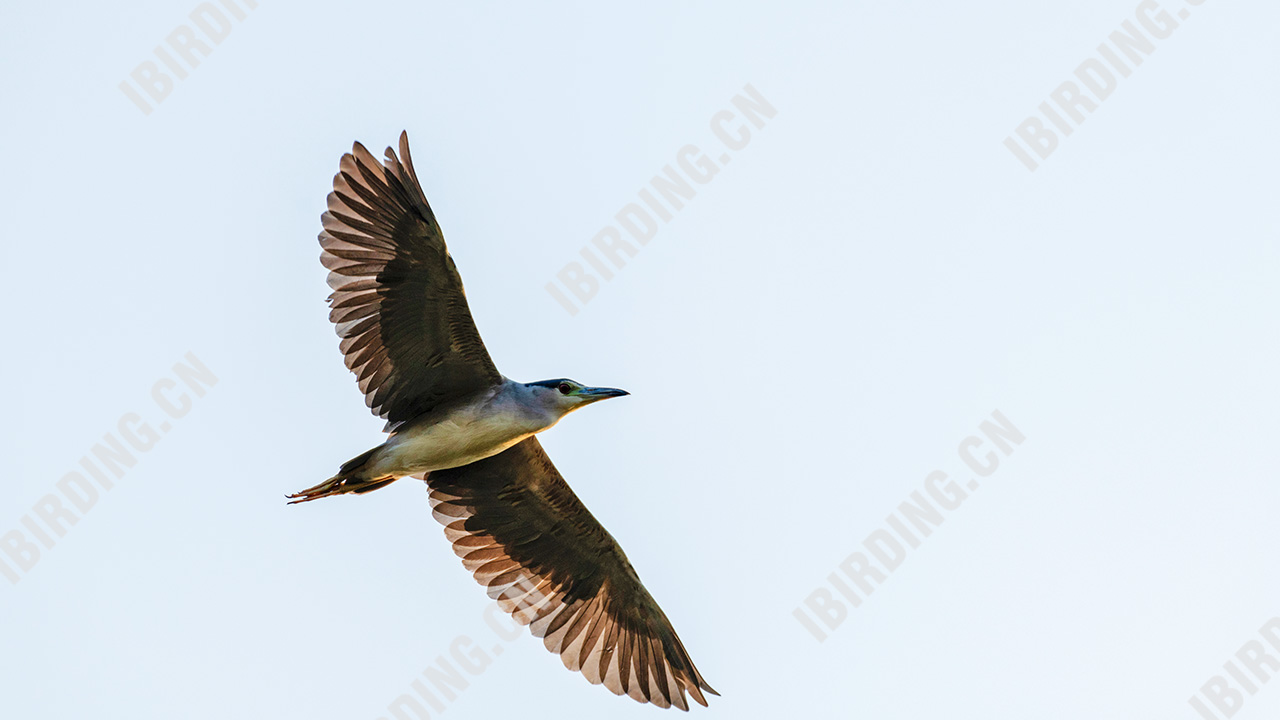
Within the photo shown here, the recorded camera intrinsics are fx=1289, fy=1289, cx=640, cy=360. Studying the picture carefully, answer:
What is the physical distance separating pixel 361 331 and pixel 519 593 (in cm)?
349

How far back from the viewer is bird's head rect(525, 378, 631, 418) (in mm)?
12945

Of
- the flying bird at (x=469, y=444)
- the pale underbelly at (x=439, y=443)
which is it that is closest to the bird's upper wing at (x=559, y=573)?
the flying bird at (x=469, y=444)

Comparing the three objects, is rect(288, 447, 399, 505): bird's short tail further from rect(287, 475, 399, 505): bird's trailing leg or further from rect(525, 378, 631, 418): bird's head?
rect(525, 378, 631, 418): bird's head

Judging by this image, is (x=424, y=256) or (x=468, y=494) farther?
(x=468, y=494)

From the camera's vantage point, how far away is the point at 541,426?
12953mm

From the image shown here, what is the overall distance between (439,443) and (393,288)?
1615mm

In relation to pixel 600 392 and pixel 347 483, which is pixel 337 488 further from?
pixel 600 392

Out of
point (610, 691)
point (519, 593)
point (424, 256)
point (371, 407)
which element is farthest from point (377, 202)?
point (610, 691)

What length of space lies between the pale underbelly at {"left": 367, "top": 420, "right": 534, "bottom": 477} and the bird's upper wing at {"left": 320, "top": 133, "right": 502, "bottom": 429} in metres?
0.48

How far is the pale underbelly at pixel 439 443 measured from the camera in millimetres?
12906

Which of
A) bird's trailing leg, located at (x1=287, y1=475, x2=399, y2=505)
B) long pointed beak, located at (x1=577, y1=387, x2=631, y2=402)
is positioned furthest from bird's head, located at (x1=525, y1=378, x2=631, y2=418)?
bird's trailing leg, located at (x1=287, y1=475, x2=399, y2=505)

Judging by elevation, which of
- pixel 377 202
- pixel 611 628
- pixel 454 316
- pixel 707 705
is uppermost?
pixel 377 202

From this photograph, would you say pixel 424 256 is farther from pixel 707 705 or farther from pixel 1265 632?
pixel 1265 632

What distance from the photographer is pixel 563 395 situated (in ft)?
42.7
